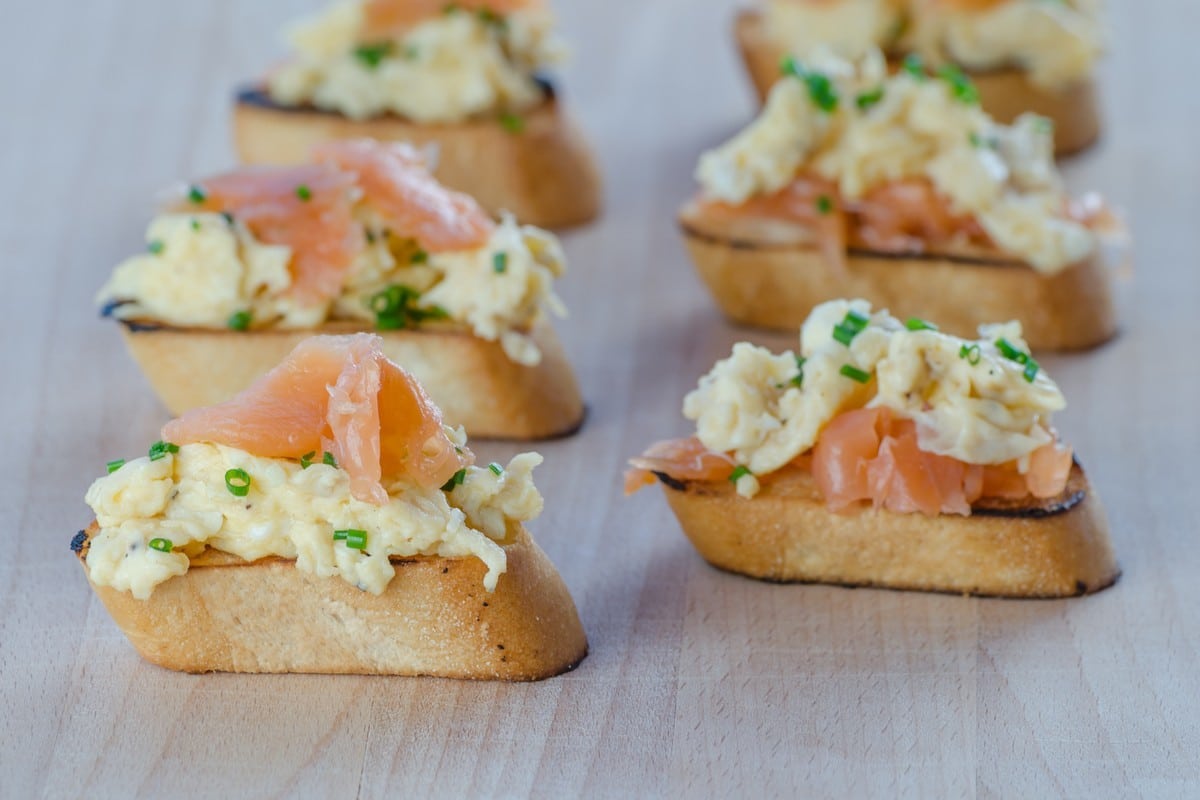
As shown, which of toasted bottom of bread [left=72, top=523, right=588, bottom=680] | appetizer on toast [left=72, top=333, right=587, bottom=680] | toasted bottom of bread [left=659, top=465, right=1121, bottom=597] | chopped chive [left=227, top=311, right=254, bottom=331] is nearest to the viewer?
appetizer on toast [left=72, top=333, right=587, bottom=680]

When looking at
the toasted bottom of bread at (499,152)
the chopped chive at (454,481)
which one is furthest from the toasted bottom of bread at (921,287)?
the chopped chive at (454,481)

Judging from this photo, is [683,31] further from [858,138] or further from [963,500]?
[963,500]

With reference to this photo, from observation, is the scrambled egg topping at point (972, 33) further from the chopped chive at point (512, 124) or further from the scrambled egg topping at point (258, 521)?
the scrambled egg topping at point (258, 521)

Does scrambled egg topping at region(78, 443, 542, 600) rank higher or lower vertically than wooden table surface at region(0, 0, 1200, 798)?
higher

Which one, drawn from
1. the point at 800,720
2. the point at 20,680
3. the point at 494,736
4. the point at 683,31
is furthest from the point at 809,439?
the point at 683,31

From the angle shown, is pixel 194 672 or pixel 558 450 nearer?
pixel 194 672

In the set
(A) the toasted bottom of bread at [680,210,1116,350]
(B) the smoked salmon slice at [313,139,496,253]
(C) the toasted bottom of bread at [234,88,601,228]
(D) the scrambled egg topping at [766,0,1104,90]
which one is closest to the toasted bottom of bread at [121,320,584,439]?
(B) the smoked salmon slice at [313,139,496,253]

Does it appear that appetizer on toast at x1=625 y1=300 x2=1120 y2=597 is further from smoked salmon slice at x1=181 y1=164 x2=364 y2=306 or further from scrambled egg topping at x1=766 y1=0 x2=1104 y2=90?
scrambled egg topping at x1=766 y1=0 x2=1104 y2=90
